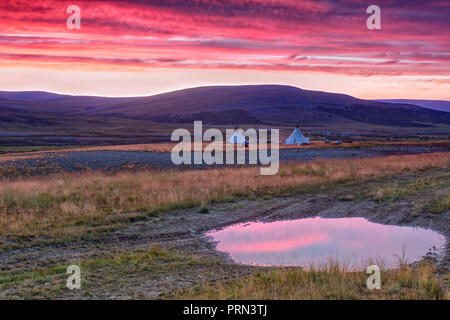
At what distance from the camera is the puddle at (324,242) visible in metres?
8.80

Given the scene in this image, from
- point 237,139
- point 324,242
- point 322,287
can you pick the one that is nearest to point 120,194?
point 324,242

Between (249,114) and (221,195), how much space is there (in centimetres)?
15838

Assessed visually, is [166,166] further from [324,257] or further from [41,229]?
[324,257]

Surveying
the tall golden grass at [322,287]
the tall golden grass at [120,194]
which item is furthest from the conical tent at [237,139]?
the tall golden grass at [322,287]

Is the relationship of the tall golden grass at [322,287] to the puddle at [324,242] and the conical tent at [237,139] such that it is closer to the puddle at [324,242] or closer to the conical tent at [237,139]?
the puddle at [324,242]

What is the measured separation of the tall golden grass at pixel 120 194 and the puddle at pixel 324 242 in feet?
11.5

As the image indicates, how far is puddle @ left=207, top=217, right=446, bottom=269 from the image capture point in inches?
347

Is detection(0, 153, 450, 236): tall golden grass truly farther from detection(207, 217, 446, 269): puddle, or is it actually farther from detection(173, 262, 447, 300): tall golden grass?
detection(173, 262, 447, 300): tall golden grass

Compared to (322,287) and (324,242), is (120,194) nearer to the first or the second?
(324,242)

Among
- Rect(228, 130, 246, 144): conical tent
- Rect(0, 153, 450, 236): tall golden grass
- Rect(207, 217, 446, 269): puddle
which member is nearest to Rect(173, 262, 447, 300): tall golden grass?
Rect(207, 217, 446, 269): puddle

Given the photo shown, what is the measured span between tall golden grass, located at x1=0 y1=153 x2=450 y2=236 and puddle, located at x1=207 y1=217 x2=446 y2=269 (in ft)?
11.5
